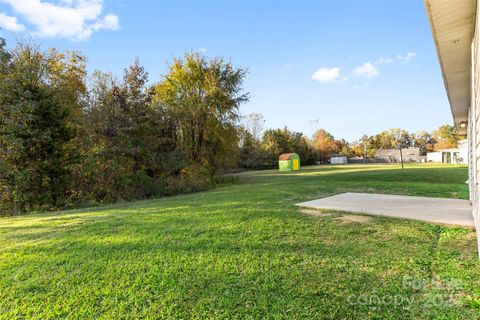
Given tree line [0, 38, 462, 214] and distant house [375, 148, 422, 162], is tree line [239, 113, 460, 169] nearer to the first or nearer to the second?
distant house [375, 148, 422, 162]

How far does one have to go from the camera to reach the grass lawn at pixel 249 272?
1667 mm

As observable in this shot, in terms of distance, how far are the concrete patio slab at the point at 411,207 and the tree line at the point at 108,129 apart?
23.7 ft

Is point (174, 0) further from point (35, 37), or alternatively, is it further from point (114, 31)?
point (35, 37)

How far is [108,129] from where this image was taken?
10312mm

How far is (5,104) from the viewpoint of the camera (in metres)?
8.00

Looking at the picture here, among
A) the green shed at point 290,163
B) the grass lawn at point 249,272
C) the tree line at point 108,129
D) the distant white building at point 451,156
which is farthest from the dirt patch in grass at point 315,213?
the distant white building at point 451,156

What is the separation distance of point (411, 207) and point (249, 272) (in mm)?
3800

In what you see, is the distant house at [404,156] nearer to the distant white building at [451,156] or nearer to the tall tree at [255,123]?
the distant white building at [451,156]

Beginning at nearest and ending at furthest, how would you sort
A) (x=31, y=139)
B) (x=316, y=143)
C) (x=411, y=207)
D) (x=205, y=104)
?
(x=411, y=207), (x=31, y=139), (x=205, y=104), (x=316, y=143)

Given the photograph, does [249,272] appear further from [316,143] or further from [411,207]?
[316,143]

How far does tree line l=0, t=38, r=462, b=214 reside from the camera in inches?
318

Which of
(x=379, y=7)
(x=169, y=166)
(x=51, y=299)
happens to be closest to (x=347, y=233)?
(x=51, y=299)

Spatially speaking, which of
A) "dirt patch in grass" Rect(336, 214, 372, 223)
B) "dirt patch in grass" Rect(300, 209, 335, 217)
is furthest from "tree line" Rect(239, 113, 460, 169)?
"dirt patch in grass" Rect(336, 214, 372, 223)

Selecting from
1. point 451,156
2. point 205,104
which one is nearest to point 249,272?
point 205,104
